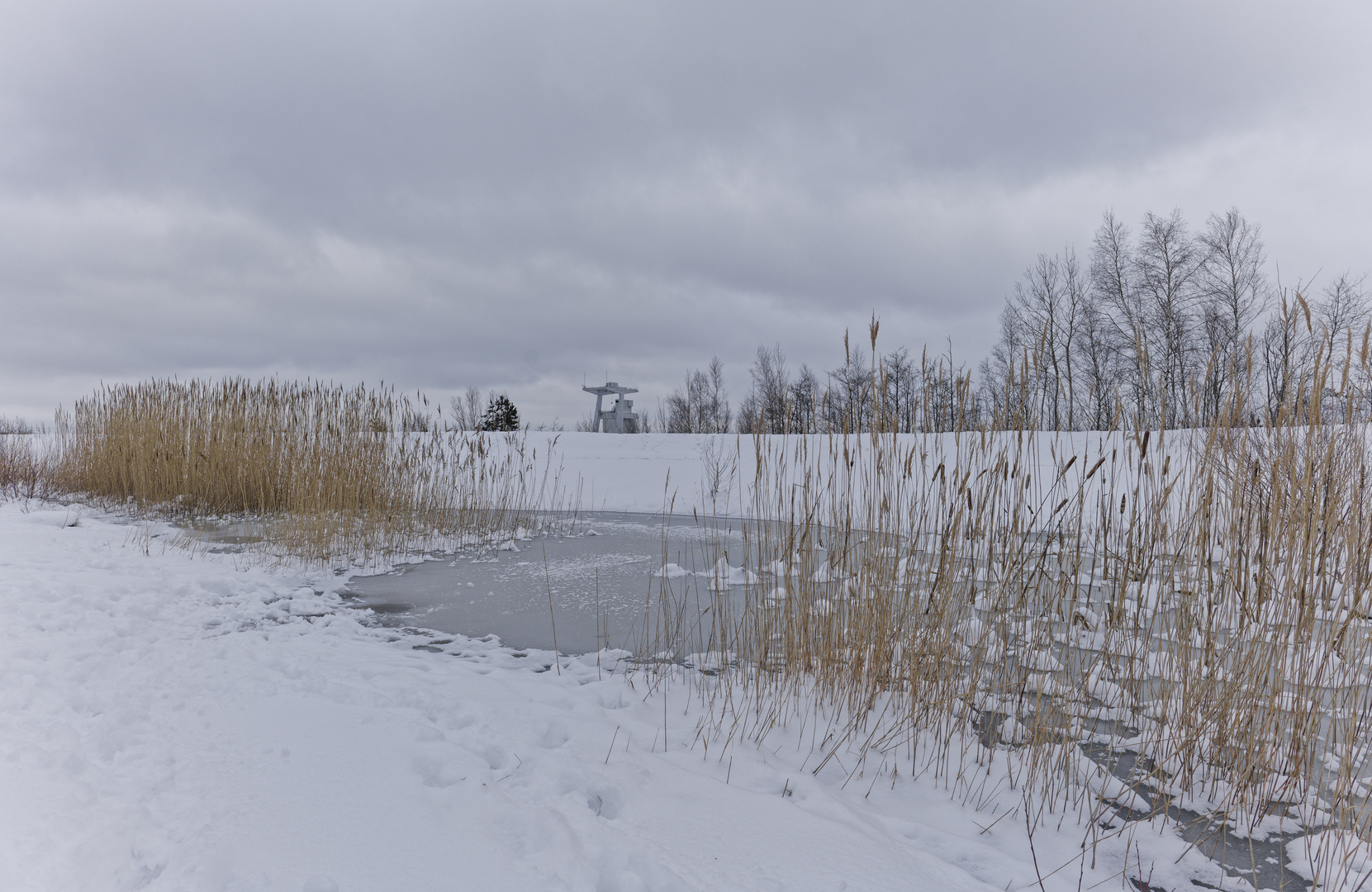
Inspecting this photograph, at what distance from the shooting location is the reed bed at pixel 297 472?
6.12m

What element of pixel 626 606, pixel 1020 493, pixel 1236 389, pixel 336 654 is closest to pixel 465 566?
pixel 626 606

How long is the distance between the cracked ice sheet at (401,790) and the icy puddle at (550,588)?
77 cm

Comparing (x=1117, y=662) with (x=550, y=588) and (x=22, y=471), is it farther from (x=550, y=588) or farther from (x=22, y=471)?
(x=22, y=471)

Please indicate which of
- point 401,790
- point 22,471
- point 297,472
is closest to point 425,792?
point 401,790

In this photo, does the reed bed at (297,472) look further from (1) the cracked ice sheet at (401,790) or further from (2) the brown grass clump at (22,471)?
(1) the cracked ice sheet at (401,790)

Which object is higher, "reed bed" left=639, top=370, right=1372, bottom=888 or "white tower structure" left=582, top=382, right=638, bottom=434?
"white tower structure" left=582, top=382, right=638, bottom=434

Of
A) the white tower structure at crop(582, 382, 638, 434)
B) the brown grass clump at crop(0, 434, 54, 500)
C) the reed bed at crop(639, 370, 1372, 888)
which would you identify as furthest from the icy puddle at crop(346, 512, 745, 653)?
the white tower structure at crop(582, 382, 638, 434)

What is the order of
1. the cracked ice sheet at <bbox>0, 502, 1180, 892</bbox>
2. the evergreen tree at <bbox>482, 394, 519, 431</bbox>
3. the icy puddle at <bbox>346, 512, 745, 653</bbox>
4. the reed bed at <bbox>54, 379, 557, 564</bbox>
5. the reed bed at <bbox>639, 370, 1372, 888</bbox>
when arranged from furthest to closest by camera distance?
the evergreen tree at <bbox>482, 394, 519, 431</bbox> → the reed bed at <bbox>54, 379, 557, 564</bbox> → the icy puddle at <bbox>346, 512, 745, 653</bbox> → the reed bed at <bbox>639, 370, 1372, 888</bbox> → the cracked ice sheet at <bbox>0, 502, 1180, 892</bbox>

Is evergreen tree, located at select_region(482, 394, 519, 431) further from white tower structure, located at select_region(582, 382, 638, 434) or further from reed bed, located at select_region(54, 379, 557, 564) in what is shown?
reed bed, located at select_region(54, 379, 557, 564)

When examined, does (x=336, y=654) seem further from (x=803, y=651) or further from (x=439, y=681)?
(x=803, y=651)

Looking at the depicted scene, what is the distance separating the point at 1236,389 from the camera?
2.02 m

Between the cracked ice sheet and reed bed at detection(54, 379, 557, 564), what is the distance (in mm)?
3130

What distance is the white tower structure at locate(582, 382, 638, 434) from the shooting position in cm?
2578

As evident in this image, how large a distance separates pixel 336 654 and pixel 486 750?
4.45 feet
